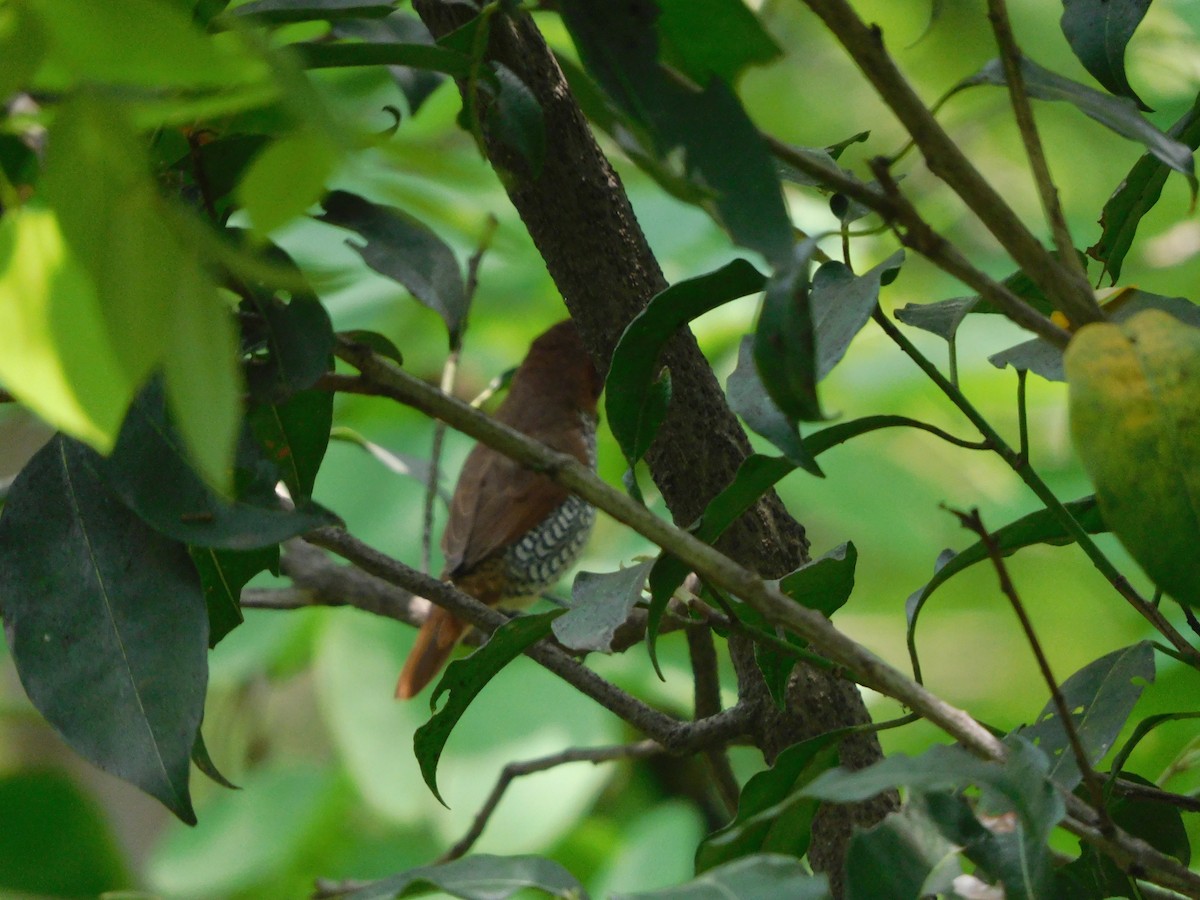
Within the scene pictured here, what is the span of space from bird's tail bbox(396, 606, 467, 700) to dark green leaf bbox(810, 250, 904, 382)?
1.56 metres

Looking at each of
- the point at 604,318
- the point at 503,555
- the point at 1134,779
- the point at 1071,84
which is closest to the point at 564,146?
the point at 604,318

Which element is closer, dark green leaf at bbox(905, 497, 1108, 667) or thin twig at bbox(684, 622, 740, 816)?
dark green leaf at bbox(905, 497, 1108, 667)

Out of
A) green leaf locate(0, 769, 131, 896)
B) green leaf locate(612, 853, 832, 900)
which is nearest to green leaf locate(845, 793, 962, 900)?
green leaf locate(612, 853, 832, 900)

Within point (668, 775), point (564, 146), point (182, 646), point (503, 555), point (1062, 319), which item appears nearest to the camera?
point (182, 646)

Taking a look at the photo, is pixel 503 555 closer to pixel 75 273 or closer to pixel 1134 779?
pixel 1134 779

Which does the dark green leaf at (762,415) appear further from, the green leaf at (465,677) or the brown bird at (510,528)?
the brown bird at (510,528)

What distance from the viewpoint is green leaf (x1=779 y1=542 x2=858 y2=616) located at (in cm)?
75

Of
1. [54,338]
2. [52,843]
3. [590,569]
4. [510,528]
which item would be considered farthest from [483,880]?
[52,843]

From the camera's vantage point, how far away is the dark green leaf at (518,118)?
684 mm

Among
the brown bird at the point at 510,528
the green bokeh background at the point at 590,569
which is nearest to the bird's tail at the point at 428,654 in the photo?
the green bokeh background at the point at 590,569

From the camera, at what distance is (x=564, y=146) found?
935 mm

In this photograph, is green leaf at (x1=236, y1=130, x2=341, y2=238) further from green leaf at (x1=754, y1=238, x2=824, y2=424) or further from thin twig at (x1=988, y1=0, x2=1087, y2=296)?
thin twig at (x1=988, y1=0, x2=1087, y2=296)

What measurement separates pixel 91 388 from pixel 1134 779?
71 centimetres

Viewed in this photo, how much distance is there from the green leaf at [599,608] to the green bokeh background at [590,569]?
44.0 inches
